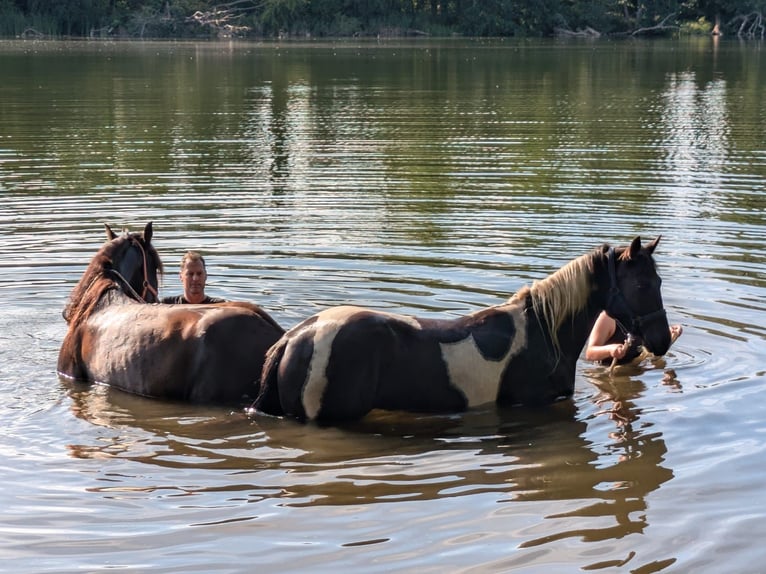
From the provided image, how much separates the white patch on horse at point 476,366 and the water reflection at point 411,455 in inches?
6.3

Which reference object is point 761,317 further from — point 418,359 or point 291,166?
point 291,166

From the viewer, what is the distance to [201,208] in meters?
16.7

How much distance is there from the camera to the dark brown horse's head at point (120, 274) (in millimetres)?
9555

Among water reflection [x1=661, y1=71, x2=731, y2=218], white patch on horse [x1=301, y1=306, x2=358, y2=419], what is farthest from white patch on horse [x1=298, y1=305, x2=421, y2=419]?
water reflection [x1=661, y1=71, x2=731, y2=218]

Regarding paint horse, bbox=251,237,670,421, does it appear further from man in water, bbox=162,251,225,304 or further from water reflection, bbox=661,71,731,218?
water reflection, bbox=661,71,731,218

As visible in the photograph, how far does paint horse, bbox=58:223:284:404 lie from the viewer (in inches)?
333

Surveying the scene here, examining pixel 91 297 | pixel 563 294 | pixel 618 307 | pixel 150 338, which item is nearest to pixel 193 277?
pixel 91 297

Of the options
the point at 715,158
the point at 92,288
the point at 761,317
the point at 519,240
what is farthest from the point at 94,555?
the point at 715,158

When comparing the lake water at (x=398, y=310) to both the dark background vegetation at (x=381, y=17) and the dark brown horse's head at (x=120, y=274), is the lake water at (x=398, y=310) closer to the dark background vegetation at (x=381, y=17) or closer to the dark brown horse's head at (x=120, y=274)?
the dark brown horse's head at (x=120, y=274)

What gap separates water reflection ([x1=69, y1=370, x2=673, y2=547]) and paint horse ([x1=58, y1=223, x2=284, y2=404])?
198 millimetres

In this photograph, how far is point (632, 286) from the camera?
341 inches

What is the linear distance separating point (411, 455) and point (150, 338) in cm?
228

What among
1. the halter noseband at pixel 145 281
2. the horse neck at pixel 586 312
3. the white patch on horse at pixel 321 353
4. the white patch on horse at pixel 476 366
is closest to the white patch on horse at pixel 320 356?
the white patch on horse at pixel 321 353

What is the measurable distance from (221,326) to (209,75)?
39.1 m
